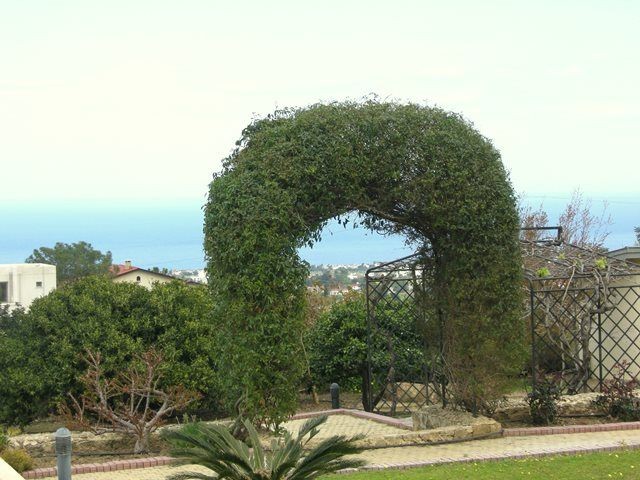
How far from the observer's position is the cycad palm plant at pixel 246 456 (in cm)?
694

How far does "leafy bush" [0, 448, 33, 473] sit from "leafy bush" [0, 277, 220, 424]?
4966mm

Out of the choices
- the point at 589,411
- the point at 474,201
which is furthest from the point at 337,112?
the point at 589,411

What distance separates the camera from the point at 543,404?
13.4 m

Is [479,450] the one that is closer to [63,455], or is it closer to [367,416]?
[367,416]

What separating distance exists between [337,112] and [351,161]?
73 centimetres

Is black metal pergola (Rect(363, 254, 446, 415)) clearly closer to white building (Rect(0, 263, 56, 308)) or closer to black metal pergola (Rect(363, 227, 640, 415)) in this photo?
black metal pergola (Rect(363, 227, 640, 415))

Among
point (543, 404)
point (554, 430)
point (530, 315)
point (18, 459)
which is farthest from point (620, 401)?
point (18, 459)

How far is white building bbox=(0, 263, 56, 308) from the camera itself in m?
49.6

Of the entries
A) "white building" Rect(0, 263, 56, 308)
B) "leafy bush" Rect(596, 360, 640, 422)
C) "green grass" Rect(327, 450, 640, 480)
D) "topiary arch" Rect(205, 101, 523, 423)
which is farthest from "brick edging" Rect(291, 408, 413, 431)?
"white building" Rect(0, 263, 56, 308)

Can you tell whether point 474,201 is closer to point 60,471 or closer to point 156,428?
point 156,428

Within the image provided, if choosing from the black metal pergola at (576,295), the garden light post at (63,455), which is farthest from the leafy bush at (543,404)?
the garden light post at (63,455)

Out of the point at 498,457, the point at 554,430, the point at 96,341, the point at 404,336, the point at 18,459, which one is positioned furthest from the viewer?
the point at 404,336

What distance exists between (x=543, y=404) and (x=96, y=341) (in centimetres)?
724

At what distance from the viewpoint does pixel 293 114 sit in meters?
12.6
